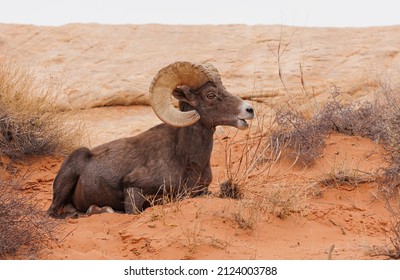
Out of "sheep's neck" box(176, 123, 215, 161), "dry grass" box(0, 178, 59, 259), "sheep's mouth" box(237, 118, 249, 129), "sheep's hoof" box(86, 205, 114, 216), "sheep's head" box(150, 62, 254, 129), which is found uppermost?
"sheep's head" box(150, 62, 254, 129)

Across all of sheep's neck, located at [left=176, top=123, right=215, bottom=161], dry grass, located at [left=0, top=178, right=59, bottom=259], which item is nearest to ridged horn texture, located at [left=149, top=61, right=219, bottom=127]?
sheep's neck, located at [left=176, top=123, right=215, bottom=161]

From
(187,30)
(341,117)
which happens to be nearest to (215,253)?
(341,117)

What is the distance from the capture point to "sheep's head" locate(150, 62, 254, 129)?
38.1ft

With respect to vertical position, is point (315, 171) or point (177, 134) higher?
point (177, 134)

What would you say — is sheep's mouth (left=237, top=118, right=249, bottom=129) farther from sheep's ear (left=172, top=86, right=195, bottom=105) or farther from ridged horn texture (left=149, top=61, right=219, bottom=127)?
sheep's ear (left=172, top=86, right=195, bottom=105)

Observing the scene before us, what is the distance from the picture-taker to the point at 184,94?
39.7 ft

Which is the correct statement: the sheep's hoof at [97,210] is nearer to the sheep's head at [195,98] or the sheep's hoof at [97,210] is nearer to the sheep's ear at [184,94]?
the sheep's head at [195,98]

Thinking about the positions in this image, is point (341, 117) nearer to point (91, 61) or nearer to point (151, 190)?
point (151, 190)

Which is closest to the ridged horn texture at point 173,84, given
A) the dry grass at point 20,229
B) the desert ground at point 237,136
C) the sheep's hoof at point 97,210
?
the desert ground at point 237,136

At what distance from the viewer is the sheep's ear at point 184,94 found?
1203cm

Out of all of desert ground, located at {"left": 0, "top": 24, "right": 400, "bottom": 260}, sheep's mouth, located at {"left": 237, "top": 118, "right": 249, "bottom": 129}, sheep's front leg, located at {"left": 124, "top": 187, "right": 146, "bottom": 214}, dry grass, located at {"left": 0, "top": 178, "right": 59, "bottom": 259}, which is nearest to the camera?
dry grass, located at {"left": 0, "top": 178, "right": 59, "bottom": 259}

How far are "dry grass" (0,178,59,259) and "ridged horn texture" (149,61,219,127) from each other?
2.42 metres

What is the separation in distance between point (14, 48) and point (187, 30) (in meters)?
4.25

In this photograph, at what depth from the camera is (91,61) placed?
20.8 metres
